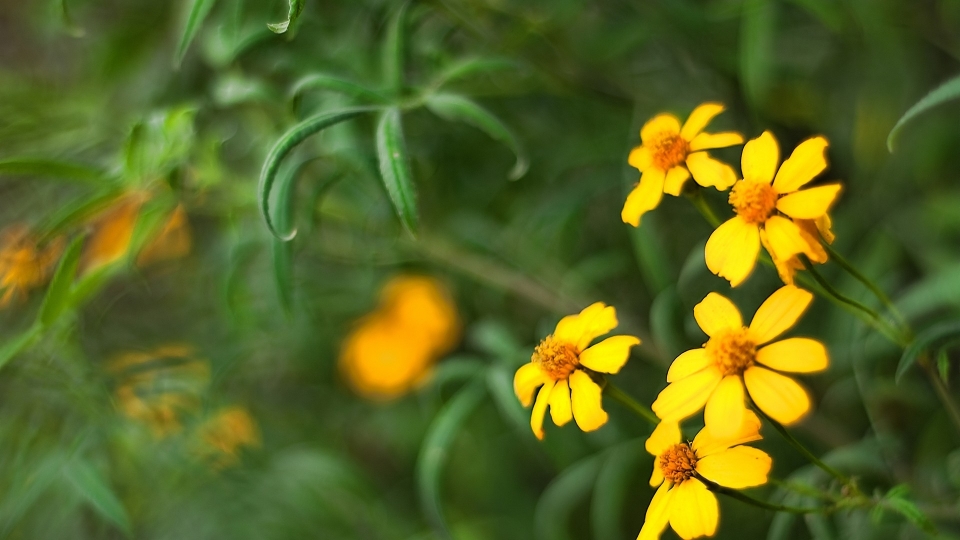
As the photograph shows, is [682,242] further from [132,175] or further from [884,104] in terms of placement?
[132,175]

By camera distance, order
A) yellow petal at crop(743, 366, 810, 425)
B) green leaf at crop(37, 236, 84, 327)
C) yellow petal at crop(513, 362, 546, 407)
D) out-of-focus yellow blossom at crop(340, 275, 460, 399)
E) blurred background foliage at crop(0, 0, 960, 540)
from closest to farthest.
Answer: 1. yellow petal at crop(743, 366, 810, 425)
2. yellow petal at crop(513, 362, 546, 407)
3. green leaf at crop(37, 236, 84, 327)
4. blurred background foliage at crop(0, 0, 960, 540)
5. out-of-focus yellow blossom at crop(340, 275, 460, 399)

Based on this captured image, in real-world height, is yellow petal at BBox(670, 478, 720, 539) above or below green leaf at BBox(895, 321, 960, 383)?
below

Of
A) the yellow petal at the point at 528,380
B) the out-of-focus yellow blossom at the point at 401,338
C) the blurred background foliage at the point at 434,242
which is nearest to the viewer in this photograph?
the yellow petal at the point at 528,380

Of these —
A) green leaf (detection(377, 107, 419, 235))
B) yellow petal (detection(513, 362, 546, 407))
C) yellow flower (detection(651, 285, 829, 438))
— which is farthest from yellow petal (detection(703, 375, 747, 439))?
green leaf (detection(377, 107, 419, 235))

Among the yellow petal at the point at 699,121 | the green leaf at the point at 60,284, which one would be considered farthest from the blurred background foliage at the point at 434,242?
the yellow petal at the point at 699,121

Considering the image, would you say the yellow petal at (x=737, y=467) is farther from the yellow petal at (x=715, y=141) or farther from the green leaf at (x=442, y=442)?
the green leaf at (x=442, y=442)

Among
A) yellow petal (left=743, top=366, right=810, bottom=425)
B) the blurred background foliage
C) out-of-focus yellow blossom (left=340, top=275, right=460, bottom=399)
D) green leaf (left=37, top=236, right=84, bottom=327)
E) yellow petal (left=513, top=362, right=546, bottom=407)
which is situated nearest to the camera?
yellow petal (left=743, top=366, right=810, bottom=425)

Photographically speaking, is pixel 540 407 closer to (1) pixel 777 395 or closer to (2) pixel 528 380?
(2) pixel 528 380

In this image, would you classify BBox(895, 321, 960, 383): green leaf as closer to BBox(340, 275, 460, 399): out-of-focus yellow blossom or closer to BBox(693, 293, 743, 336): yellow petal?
BBox(693, 293, 743, 336): yellow petal
